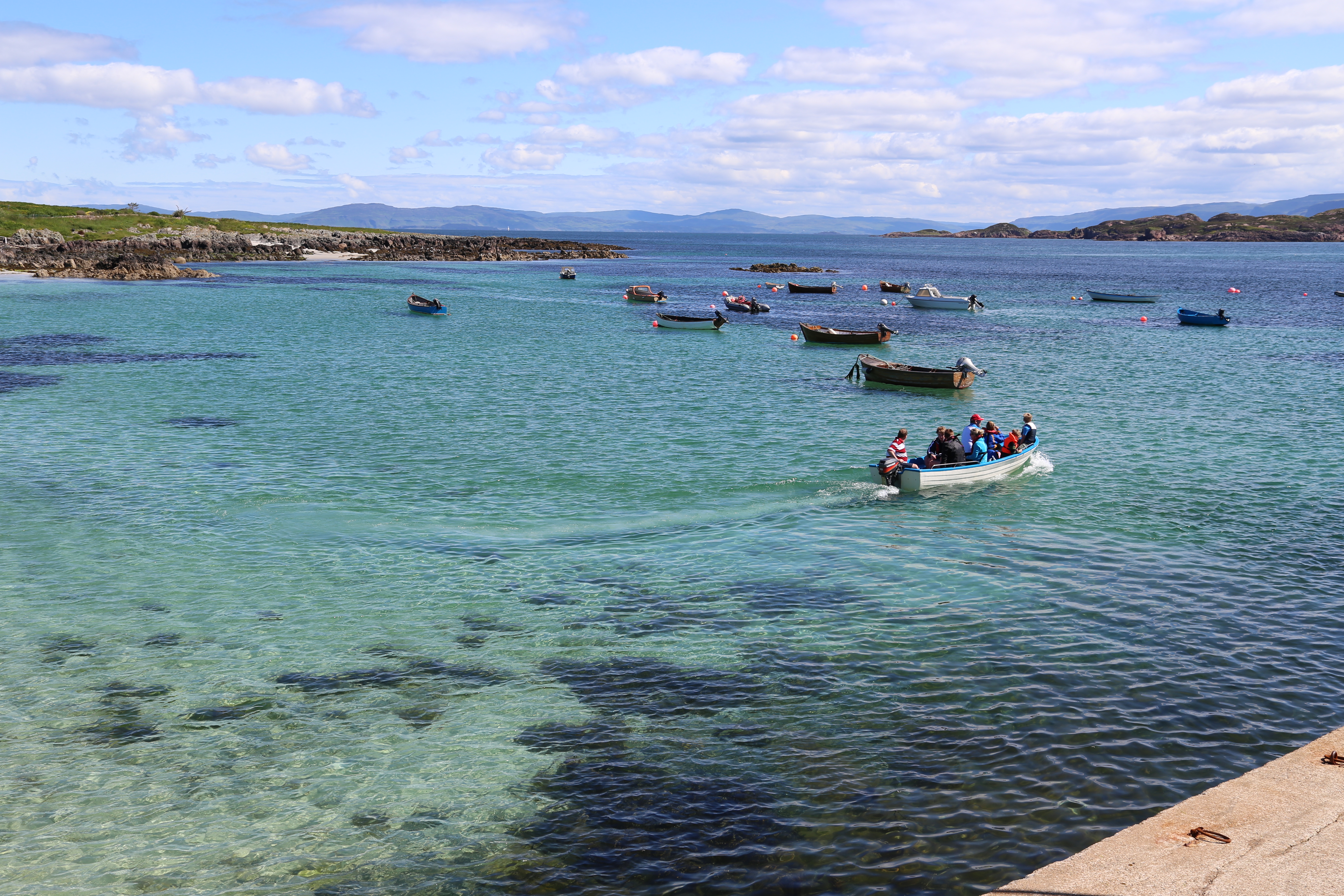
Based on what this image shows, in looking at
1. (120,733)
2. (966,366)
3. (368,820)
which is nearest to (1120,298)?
(966,366)

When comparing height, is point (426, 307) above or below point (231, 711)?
above

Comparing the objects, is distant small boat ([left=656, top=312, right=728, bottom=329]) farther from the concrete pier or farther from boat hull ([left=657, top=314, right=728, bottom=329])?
the concrete pier

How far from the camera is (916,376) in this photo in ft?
171

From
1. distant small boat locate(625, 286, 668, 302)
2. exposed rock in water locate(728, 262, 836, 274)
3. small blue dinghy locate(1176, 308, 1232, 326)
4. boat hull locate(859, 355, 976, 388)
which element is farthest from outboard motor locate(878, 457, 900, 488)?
exposed rock in water locate(728, 262, 836, 274)

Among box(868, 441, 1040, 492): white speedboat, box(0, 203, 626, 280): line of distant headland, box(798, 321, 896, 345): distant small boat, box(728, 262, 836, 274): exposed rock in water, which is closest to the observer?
box(868, 441, 1040, 492): white speedboat

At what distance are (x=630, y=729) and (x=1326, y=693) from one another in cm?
1351

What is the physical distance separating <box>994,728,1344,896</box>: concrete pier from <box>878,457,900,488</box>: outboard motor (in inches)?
702

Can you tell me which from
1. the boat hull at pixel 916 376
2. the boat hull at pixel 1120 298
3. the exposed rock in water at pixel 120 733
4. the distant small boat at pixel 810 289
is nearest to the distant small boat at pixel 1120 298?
the boat hull at pixel 1120 298

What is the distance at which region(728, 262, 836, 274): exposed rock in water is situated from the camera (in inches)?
6245

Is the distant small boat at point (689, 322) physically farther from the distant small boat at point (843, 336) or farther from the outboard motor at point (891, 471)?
the outboard motor at point (891, 471)

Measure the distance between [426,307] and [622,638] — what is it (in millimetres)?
74575

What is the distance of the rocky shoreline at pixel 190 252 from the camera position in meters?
120

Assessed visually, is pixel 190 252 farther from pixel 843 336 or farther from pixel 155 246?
pixel 843 336

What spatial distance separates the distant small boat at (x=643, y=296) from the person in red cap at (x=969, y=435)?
72.4 metres
